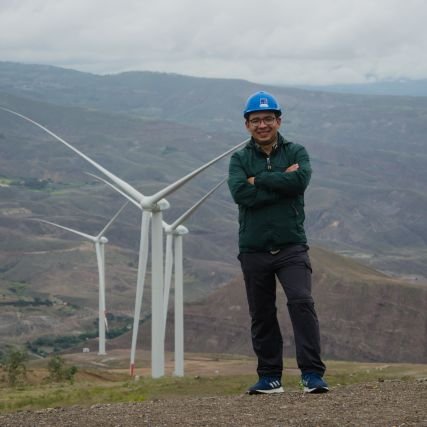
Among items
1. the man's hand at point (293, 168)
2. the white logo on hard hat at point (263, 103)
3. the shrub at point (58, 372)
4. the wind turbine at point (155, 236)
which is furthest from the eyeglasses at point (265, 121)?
the shrub at point (58, 372)

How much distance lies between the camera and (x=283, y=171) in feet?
43.8

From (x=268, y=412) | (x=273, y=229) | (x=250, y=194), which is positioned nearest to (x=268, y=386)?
(x=268, y=412)

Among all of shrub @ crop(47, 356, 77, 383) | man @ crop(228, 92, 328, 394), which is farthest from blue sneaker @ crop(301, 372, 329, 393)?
shrub @ crop(47, 356, 77, 383)

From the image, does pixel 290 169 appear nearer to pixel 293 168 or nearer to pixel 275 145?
pixel 293 168

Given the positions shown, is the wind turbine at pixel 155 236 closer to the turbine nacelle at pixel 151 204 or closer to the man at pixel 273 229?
the turbine nacelle at pixel 151 204

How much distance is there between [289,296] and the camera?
1297cm

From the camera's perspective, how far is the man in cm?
1300

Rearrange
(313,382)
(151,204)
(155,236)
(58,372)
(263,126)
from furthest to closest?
(58,372) → (155,236) → (151,204) → (263,126) → (313,382)

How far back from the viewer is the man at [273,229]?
13000 millimetres

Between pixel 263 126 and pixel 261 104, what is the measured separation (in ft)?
0.95

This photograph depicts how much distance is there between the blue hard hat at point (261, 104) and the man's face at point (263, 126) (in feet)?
0.20

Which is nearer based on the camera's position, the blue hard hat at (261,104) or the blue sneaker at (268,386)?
the blue hard hat at (261,104)

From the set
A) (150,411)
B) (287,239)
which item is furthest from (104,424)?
(287,239)

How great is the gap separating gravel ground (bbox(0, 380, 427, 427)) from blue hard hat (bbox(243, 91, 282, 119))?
11.1 feet
